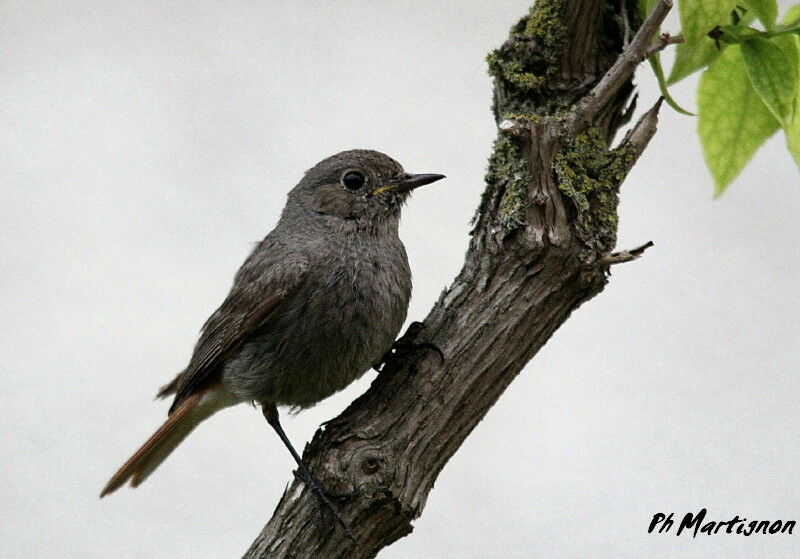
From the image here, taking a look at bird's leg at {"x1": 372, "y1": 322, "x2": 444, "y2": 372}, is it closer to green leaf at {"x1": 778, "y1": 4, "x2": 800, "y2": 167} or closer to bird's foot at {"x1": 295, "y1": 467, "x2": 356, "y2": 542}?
bird's foot at {"x1": 295, "y1": 467, "x2": 356, "y2": 542}

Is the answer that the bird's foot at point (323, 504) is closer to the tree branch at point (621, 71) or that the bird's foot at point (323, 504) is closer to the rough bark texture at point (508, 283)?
the rough bark texture at point (508, 283)

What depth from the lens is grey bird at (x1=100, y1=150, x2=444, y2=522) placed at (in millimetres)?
3176

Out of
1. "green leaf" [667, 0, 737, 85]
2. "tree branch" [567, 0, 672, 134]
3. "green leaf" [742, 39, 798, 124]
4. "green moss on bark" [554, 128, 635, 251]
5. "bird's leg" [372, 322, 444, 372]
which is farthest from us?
"bird's leg" [372, 322, 444, 372]

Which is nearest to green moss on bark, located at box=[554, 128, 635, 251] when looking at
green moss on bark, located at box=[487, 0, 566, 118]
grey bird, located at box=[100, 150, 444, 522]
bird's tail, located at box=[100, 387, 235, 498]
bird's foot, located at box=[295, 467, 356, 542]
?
green moss on bark, located at box=[487, 0, 566, 118]

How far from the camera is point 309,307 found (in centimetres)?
320

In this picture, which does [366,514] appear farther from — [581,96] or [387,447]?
[581,96]

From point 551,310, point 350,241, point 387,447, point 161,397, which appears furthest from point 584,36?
point 161,397

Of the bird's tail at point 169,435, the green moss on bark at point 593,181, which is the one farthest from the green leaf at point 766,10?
the bird's tail at point 169,435

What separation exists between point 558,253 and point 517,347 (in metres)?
0.29

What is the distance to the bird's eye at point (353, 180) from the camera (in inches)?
138

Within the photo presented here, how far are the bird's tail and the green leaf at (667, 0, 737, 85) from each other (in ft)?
6.68

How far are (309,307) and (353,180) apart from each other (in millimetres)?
579

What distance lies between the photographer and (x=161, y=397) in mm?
3762

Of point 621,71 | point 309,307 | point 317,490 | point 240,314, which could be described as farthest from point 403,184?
point 317,490
